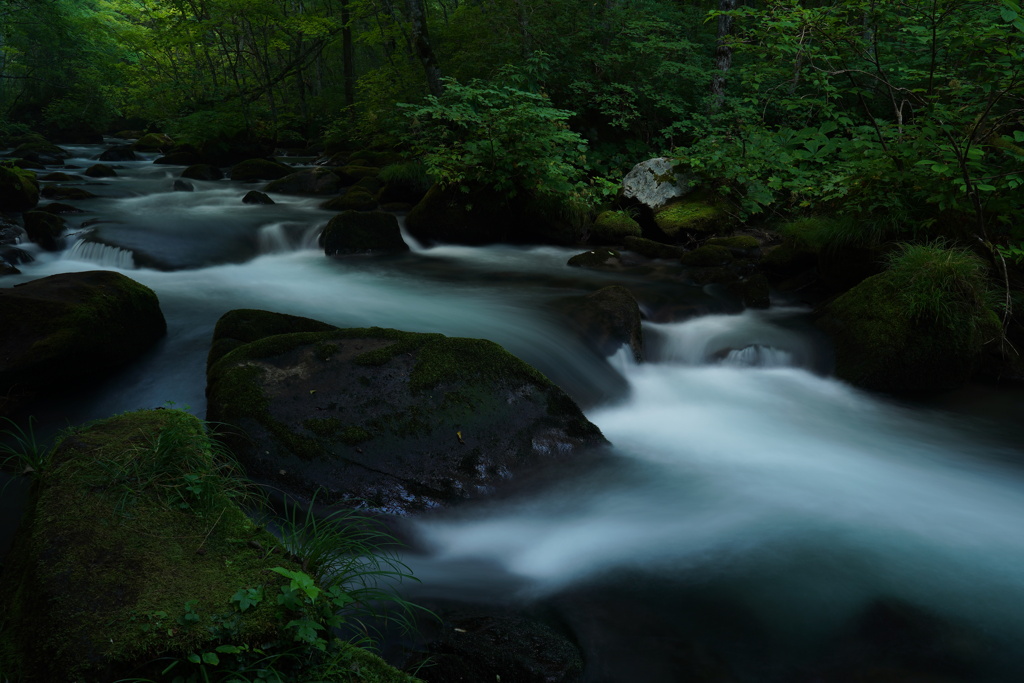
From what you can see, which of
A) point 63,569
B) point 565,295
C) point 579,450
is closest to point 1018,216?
point 565,295

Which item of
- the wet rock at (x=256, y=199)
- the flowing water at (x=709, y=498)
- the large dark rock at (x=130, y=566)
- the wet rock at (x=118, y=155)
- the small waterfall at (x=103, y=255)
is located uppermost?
the wet rock at (x=118, y=155)

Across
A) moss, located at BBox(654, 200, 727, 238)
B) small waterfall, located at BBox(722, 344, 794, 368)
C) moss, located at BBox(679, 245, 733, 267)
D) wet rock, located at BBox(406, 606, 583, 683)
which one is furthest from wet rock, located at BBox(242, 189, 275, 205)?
wet rock, located at BBox(406, 606, 583, 683)

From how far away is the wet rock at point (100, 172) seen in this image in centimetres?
1534

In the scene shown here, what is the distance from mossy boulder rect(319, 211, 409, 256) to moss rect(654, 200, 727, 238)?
4.04m

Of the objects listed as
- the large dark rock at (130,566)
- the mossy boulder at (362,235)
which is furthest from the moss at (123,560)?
the mossy boulder at (362,235)

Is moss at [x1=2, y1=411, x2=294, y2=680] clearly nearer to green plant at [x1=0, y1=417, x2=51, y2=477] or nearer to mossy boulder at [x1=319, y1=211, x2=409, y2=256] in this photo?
green plant at [x1=0, y1=417, x2=51, y2=477]

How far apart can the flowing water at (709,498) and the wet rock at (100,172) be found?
27.8ft

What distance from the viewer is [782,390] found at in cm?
618

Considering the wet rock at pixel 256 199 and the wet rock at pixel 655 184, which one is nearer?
the wet rock at pixel 655 184

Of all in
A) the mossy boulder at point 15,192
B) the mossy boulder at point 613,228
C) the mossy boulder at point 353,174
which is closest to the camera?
the mossy boulder at point 613,228

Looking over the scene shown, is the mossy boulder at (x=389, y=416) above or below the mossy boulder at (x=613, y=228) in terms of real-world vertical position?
below

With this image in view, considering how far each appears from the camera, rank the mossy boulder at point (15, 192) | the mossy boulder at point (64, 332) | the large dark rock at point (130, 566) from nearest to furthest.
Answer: the large dark rock at point (130, 566), the mossy boulder at point (64, 332), the mossy boulder at point (15, 192)

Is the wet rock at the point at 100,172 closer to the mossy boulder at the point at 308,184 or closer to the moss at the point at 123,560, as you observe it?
the mossy boulder at the point at 308,184

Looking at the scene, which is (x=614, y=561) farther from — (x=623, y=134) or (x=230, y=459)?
(x=623, y=134)
